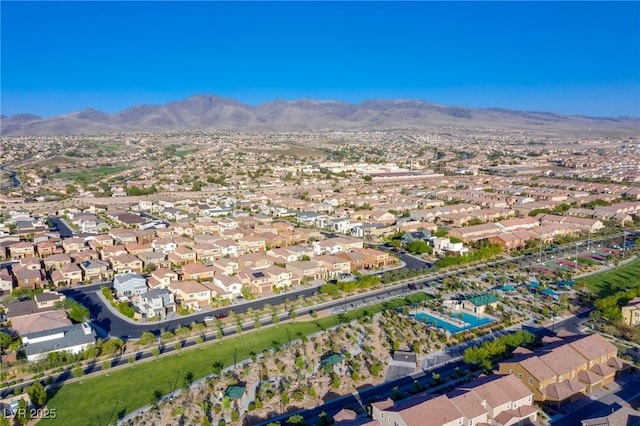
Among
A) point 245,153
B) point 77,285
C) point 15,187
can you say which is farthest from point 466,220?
point 245,153

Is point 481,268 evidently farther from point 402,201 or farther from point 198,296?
point 402,201

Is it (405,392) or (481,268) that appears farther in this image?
(481,268)

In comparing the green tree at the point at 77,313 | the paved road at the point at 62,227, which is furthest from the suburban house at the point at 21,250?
the green tree at the point at 77,313

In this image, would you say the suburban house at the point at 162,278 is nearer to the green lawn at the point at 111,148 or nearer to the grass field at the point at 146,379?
the grass field at the point at 146,379

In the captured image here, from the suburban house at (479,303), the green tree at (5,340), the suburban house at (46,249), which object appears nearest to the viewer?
the green tree at (5,340)

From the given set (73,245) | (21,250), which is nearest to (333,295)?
(73,245)

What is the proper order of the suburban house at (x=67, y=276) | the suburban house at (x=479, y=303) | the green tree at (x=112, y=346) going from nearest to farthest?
the green tree at (x=112, y=346) < the suburban house at (x=479, y=303) < the suburban house at (x=67, y=276)

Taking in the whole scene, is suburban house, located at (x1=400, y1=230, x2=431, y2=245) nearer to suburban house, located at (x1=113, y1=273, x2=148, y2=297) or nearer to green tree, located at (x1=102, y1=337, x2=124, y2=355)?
suburban house, located at (x1=113, y1=273, x2=148, y2=297)
